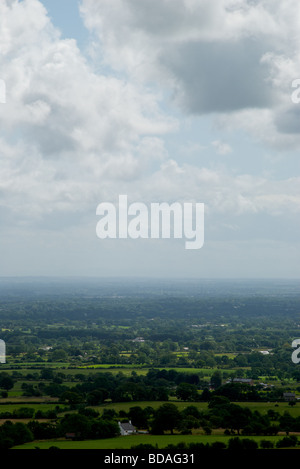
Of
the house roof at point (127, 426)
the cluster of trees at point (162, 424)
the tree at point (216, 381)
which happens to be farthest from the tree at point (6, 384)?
the house roof at point (127, 426)

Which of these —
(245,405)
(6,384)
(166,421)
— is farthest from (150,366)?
(166,421)

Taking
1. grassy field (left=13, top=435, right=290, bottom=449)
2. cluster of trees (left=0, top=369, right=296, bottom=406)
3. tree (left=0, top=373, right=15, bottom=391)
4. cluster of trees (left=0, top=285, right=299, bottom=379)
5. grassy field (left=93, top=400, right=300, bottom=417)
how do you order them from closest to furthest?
1. grassy field (left=13, top=435, right=290, bottom=449)
2. grassy field (left=93, top=400, right=300, bottom=417)
3. cluster of trees (left=0, top=369, right=296, bottom=406)
4. tree (left=0, top=373, right=15, bottom=391)
5. cluster of trees (left=0, top=285, right=299, bottom=379)

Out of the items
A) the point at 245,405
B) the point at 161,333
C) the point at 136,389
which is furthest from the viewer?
the point at 161,333

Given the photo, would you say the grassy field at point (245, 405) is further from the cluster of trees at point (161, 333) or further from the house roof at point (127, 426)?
the cluster of trees at point (161, 333)

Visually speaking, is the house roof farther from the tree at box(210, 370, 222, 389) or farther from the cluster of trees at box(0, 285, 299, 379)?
the cluster of trees at box(0, 285, 299, 379)

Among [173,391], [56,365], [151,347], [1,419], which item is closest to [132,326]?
[151,347]

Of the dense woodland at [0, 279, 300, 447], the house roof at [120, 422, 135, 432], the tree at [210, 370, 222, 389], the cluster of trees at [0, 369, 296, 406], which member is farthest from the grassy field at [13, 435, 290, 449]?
the tree at [210, 370, 222, 389]

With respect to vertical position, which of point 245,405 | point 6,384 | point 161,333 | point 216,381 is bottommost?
point 161,333

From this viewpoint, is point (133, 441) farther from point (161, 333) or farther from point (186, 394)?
point (161, 333)

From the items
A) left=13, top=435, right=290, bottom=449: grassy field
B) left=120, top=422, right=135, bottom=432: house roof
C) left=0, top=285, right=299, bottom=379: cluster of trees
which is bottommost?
left=0, top=285, right=299, bottom=379: cluster of trees
